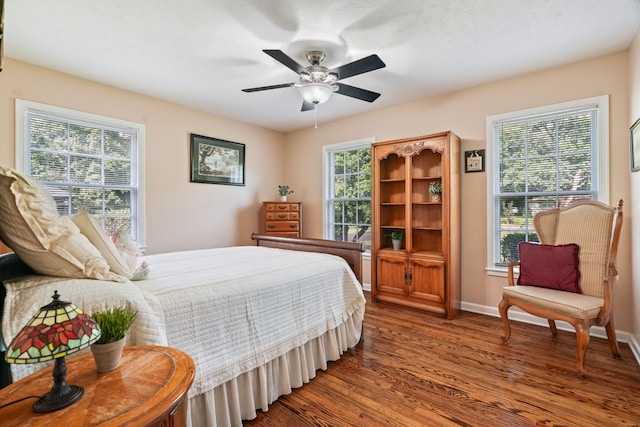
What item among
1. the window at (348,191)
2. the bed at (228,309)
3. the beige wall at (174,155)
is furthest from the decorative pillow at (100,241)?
the window at (348,191)

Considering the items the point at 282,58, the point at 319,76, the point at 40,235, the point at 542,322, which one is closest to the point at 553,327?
the point at 542,322

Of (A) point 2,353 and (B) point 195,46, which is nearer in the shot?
(A) point 2,353

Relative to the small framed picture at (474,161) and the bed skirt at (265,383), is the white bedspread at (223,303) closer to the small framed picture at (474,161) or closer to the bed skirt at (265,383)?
the bed skirt at (265,383)

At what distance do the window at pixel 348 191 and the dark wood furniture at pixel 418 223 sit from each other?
1.66 feet

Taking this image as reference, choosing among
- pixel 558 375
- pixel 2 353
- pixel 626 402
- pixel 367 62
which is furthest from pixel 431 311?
pixel 2 353

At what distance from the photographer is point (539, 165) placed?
3.24 meters

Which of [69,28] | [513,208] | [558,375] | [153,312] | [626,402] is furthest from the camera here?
[513,208]

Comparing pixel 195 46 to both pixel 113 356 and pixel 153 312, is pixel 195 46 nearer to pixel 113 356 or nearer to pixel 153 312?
pixel 153 312

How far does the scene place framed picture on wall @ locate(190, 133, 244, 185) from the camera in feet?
14.0

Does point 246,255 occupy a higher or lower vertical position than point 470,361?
higher

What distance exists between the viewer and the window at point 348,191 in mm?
4656

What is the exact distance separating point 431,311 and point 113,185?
4039mm

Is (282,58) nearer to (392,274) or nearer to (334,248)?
(334,248)

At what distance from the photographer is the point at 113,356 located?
99cm
